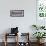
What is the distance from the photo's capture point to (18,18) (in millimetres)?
6492

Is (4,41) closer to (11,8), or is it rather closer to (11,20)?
(11,20)

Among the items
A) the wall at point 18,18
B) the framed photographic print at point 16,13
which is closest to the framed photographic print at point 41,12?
the wall at point 18,18

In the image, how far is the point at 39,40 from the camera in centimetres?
586

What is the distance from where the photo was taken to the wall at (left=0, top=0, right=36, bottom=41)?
21.1 ft

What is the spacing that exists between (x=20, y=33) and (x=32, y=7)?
46.5 inches

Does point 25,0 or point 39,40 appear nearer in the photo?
point 39,40

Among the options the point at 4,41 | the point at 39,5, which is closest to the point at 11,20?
the point at 4,41

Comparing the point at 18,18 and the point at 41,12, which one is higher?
the point at 41,12

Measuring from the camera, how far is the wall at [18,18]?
644cm

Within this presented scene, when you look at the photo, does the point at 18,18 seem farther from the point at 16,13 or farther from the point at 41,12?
the point at 41,12

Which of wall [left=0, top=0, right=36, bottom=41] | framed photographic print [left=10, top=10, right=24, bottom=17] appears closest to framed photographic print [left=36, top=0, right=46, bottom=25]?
wall [left=0, top=0, right=36, bottom=41]

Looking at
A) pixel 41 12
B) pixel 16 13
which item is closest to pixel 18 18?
pixel 16 13

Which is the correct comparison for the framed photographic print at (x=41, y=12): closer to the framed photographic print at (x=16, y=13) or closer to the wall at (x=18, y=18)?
the wall at (x=18, y=18)

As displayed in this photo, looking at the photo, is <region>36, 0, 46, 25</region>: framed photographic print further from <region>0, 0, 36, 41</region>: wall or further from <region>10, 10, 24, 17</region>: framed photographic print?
<region>10, 10, 24, 17</region>: framed photographic print
